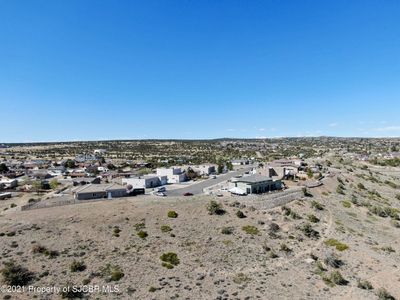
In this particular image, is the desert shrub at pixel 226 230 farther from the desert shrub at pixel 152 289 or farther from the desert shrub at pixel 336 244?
the desert shrub at pixel 152 289

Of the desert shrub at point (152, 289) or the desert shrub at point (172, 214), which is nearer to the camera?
the desert shrub at point (152, 289)

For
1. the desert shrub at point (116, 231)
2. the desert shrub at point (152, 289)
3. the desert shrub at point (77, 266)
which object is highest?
the desert shrub at point (116, 231)

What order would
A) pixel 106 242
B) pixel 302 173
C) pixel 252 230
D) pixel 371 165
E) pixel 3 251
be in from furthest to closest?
pixel 371 165 → pixel 302 173 → pixel 252 230 → pixel 106 242 → pixel 3 251

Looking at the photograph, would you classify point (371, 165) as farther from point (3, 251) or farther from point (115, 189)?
point (3, 251)

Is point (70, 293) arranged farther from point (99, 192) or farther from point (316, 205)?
point (316, 205)

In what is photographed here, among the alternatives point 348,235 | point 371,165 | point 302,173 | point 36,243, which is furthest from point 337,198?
point 371,165

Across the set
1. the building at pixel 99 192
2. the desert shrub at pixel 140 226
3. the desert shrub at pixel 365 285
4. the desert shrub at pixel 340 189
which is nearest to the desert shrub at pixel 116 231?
the desert shrub at pixel 140 226

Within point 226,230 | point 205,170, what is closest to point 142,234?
point 226,230
